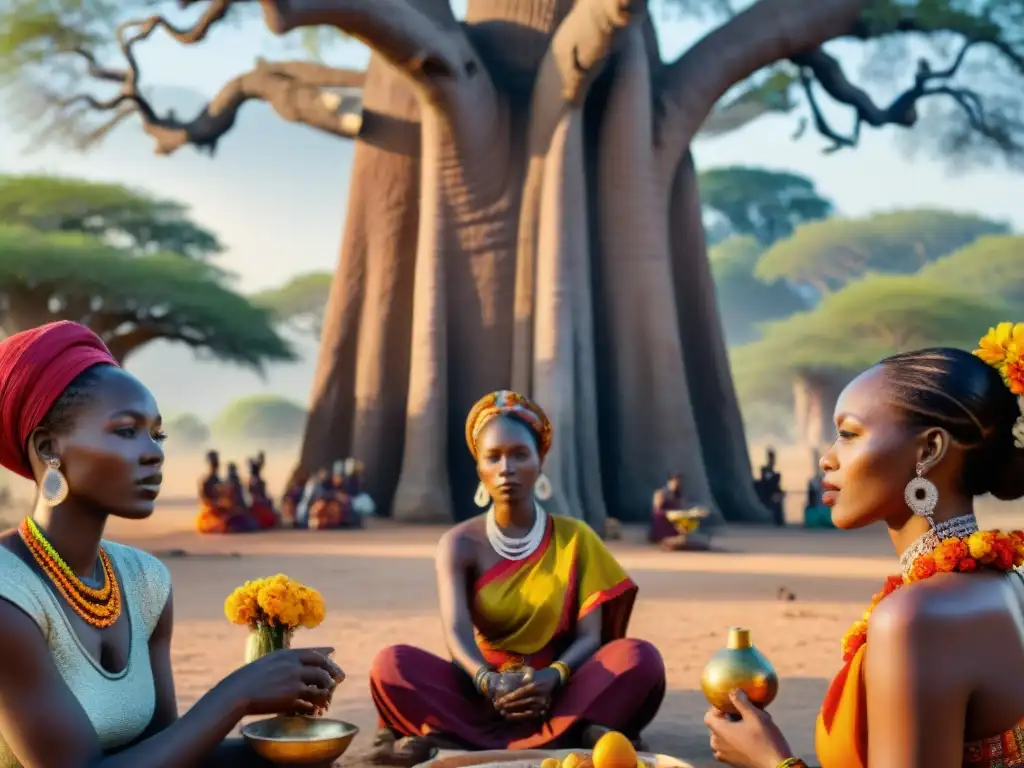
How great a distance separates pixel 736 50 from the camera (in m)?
17.7

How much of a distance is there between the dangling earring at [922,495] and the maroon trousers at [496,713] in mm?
2417

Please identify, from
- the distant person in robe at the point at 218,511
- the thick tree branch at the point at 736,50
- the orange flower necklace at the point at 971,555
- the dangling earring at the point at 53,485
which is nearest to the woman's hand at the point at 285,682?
the dangling earring at the point at 53,485

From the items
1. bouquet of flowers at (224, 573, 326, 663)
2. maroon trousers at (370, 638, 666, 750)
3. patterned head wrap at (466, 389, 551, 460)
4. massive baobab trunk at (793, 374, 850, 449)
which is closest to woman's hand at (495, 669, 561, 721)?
maroon trousers at (370, 638, 666, 750)

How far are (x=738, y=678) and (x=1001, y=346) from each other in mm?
1186

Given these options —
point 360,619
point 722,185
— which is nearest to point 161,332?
point 360,619

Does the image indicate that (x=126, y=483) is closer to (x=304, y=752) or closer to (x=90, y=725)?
(x=90, y=725)

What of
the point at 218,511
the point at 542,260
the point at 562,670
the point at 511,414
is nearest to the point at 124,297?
the point at 218,511

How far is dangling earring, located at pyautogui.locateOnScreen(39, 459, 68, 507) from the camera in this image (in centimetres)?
299

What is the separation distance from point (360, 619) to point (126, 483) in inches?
227

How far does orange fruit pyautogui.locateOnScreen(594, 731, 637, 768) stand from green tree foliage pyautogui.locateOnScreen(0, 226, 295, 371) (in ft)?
76.8

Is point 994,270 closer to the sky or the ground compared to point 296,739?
closer to the sky

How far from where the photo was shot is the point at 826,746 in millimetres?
2746

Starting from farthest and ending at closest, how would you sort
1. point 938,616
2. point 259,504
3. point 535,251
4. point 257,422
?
point 257,422
point 259,504
point 535,251
point 938,616

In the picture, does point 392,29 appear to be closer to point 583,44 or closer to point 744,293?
point 583,44
